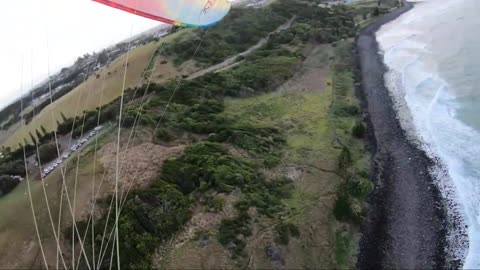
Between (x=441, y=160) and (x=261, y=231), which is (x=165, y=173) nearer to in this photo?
(x=261, y=231)

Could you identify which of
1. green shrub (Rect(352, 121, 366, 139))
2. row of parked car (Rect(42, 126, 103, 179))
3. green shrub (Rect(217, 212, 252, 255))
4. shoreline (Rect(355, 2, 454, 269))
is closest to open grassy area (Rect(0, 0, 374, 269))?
green shrub (Rect(217, 212, 252, 255))

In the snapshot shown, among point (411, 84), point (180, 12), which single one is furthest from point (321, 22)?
point (180, 12)

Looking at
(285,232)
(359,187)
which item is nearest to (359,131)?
(359,187)

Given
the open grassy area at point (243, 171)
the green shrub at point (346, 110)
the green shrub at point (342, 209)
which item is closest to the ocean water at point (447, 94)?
the green shrub at point (346, 110)

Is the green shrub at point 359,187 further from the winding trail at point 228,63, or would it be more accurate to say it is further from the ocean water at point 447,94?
the winding trail at point 228,63

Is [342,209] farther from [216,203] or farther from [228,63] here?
[228,63]
